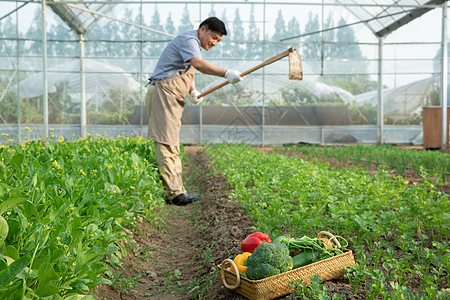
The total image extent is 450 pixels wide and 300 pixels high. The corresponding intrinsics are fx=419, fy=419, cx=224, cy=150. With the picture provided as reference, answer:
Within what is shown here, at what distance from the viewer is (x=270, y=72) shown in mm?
12344

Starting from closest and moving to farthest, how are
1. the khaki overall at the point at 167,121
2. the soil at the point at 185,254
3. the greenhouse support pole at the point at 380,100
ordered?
the soil at the point at 185,254 < the khaki overall at the point at 167,121 < the greenhouse support pole at the point at 380,100

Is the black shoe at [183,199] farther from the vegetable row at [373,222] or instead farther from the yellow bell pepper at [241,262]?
the yellow bell pepper at [241,262]

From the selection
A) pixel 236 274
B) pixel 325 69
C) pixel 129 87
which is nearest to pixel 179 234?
pixel 236 274

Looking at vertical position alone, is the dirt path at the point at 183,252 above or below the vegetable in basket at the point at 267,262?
below

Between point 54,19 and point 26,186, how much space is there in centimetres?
1109

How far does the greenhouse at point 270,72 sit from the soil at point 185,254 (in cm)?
797

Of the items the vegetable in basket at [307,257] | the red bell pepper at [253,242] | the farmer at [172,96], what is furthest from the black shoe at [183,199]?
the vegetable in basket at [307,257]

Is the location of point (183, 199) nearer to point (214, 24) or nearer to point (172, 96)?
point (172, 96)

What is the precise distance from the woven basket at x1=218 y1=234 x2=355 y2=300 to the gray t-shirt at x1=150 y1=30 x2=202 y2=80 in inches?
99.3

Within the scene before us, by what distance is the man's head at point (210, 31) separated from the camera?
13.9 ft

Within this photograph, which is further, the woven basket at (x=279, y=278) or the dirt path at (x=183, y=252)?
the dirt path at (x=183, y=252)

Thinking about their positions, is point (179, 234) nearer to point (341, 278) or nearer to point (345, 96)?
point (341, 278)

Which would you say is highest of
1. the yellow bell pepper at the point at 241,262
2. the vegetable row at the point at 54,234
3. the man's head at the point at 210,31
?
the man's head at the point at 210,31

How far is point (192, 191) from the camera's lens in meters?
5.54
